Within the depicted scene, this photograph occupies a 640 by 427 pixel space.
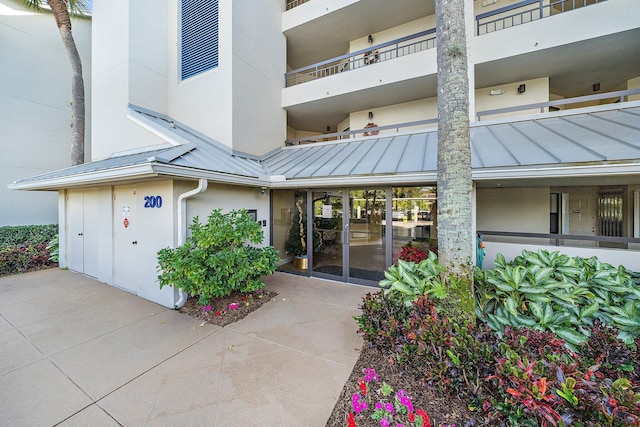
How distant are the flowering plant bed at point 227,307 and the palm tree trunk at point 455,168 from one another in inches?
149

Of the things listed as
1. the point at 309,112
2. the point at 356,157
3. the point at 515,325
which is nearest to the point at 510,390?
the point at 515,325

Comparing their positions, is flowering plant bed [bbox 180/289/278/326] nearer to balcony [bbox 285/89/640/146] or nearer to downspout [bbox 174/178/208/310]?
downspout [bbox 174/178/208/310]

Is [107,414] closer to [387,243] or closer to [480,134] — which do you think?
[387,243]

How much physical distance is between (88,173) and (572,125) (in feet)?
36.3

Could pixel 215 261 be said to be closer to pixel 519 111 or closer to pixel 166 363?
pixel 166 363

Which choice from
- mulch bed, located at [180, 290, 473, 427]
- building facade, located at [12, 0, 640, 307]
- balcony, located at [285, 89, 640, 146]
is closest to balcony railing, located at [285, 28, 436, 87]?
building facade, located at [12, 0, 640, 307]

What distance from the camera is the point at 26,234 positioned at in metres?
9.43

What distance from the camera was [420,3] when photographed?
313 inches

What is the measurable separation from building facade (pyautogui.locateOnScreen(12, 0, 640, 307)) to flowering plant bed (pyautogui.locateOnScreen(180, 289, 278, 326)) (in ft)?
1.73

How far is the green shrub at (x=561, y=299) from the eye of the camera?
9.89ft

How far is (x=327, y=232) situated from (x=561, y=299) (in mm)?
5009

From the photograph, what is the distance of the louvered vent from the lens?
736 cm

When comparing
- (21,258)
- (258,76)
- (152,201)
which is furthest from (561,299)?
(21,258)

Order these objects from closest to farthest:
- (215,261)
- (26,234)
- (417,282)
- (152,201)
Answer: (417,282)
(215,261)
(152,201)
(26,234)
